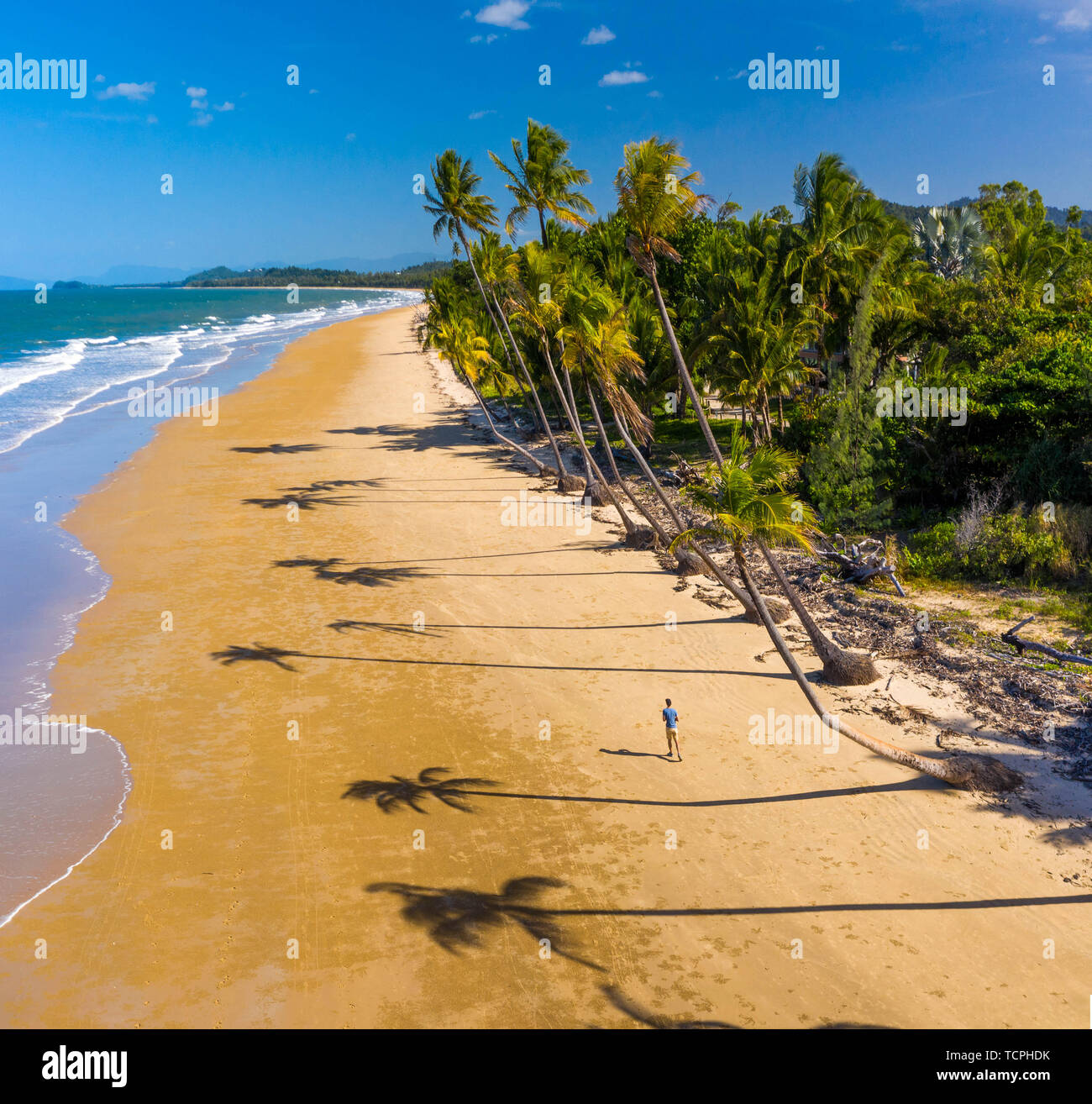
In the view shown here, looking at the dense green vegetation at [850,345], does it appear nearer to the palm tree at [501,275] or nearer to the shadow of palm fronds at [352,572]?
the palm tree at [501,275]

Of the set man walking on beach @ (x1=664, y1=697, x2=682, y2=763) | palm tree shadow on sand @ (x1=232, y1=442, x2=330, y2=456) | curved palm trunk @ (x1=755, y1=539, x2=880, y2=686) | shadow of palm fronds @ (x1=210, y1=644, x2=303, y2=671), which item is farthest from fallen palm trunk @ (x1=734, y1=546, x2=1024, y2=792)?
palm tree shadow on sand @ (x1=232, y1=442, x2=330, y2=456)

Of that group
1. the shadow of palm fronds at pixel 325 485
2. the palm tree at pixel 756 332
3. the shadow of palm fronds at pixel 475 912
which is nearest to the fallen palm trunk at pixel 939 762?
the shadow of palm fronds at pixel 475 912

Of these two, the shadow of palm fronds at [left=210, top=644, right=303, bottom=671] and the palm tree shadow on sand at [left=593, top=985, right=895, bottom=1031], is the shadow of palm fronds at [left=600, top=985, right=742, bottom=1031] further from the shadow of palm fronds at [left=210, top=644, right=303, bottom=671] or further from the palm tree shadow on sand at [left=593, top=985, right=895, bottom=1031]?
the shadow of palm fronds at [left=210, top=644, right=303, bottom=671]

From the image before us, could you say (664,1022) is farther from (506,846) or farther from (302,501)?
(302,501)

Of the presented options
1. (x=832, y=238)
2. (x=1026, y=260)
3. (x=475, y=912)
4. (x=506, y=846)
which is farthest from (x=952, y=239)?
(x=475, y=912)

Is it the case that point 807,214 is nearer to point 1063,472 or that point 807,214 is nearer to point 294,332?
point 1063,472
